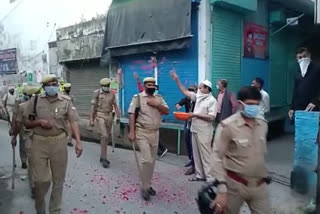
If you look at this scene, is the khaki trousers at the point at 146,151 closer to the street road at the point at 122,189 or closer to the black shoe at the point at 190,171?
the street road at the point at 122,189

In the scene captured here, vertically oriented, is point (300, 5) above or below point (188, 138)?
above

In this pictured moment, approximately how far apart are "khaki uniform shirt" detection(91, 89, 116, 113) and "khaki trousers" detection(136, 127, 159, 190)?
7.37 ft

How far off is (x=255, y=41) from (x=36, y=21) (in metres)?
8.86

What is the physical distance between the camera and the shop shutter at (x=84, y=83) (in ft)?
37.2

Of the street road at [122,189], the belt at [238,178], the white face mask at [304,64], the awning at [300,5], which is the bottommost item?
the street road at [122,189]

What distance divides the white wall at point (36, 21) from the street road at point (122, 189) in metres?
5.37

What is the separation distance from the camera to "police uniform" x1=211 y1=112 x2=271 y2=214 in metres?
3.00

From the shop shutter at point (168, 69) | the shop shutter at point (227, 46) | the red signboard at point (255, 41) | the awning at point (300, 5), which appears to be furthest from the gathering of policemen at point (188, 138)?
the awning at point (300, 5)

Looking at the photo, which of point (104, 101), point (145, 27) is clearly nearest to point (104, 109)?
point (104, 101)

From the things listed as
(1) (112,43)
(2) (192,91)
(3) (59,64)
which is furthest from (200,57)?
(3) (59,64)

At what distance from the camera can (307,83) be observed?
17.5 ft

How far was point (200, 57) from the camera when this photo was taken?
25.8 ft

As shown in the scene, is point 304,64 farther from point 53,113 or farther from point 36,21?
point 36,21

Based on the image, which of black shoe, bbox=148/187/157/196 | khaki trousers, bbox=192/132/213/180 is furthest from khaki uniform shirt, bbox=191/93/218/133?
black shoe, bbox=148/187/157/196
